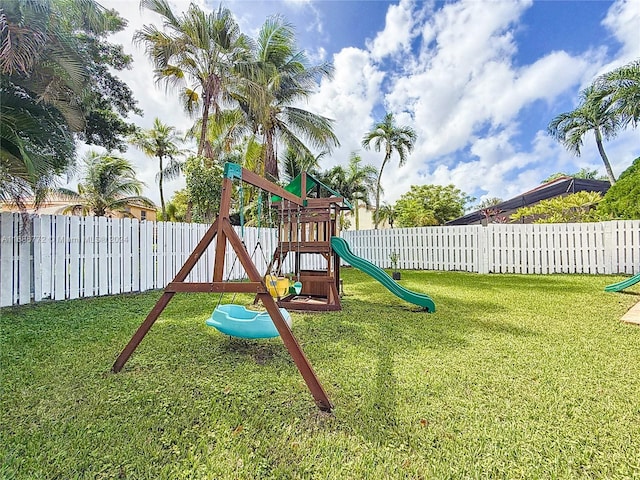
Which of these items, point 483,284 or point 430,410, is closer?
point 430,410

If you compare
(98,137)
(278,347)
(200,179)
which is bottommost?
(278,347)

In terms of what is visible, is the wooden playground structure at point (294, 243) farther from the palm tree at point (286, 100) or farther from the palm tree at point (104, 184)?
the palm tree at point (104, 184)

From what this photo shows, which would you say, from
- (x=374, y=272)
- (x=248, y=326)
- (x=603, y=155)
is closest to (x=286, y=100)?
(x=374, y=272)

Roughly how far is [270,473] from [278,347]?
5.81 feet

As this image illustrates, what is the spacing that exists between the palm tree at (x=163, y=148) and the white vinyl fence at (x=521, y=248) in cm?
1530

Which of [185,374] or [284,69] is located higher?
[284,69]

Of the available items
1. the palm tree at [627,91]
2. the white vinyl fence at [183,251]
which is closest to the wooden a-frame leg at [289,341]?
the white vinyl fence at [183,251]

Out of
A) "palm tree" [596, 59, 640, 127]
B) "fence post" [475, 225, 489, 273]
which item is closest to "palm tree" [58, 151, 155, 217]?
"fence post" [475, 225, 489, 273]

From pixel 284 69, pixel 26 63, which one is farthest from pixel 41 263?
pixel 284 69

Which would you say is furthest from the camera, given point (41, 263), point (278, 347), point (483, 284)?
point (483, 284)

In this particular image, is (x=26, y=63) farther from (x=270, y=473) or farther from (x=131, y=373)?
(x=270, y=473)

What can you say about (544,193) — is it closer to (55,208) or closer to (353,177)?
(353,177)

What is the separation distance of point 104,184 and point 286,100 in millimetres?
10861

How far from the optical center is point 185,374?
2477 millimetres
